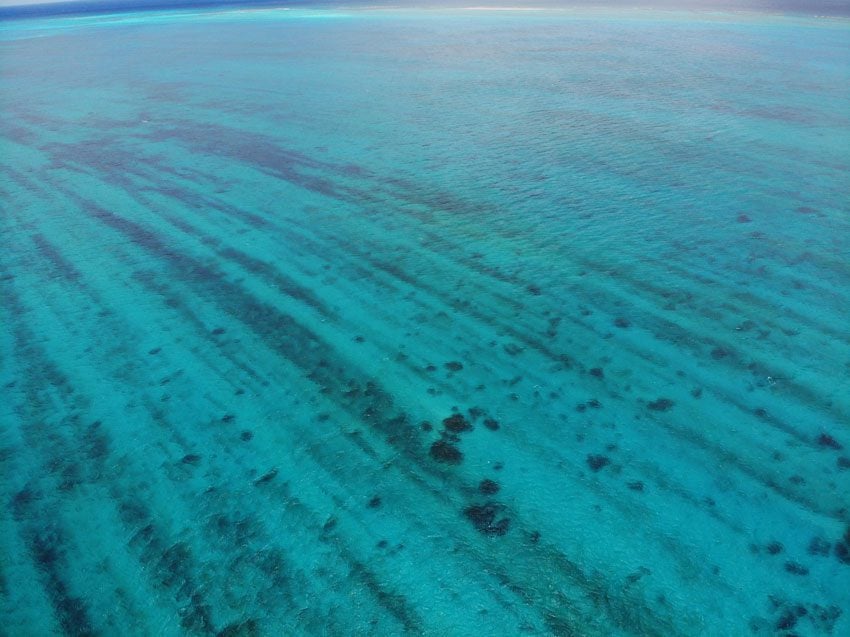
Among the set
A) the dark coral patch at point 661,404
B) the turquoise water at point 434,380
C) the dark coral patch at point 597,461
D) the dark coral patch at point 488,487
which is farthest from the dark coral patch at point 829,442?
the dark coral patch at point 488,487

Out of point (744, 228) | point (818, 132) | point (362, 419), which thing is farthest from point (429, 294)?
point (818, 132)

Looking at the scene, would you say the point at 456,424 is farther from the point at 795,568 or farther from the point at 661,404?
the point at 795,568

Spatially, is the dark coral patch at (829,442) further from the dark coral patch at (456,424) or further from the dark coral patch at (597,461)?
the dark coral patch at (456,424)

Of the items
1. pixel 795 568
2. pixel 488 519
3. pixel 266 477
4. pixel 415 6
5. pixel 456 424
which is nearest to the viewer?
pixel 795 568

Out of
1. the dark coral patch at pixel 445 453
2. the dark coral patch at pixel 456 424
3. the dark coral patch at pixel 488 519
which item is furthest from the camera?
the dark coral patch at pixel 456 424

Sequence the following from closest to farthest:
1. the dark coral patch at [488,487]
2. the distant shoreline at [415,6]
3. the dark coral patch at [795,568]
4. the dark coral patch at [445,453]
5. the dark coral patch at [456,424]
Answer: the dark coral patch at [795,568] < the dark coral patch at [488,487] < the dark coral patch at [445,453] < the dark coral patch at [456,424] < the distant shoreline at [415,6]

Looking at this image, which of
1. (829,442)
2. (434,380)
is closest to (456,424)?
(434,380)

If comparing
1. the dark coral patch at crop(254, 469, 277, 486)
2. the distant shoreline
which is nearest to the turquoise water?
the dark coral patch at crop(254, 469, 277, 486)
